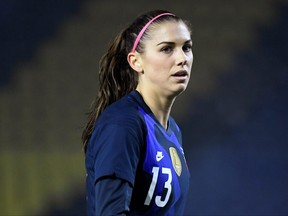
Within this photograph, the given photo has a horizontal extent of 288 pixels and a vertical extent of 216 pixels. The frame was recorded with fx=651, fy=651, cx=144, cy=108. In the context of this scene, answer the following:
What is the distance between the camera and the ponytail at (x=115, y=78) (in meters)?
1.62

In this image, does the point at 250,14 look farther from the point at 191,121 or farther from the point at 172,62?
the point at 172,62

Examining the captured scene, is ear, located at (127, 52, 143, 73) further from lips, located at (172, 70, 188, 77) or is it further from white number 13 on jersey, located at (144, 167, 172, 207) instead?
white number 13 on jersey, located at (144, 167, 172, 207)

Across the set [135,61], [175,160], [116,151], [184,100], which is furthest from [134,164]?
[184,100]

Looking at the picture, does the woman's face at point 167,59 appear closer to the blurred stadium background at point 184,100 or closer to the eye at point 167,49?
the eye at point 167,49

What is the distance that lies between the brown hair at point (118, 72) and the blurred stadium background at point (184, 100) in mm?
1151

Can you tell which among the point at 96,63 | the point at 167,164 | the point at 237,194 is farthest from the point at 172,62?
the point at 237,194

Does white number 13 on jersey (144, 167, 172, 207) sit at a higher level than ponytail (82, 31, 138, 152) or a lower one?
lower

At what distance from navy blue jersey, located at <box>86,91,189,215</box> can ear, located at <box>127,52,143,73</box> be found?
2.6 inches

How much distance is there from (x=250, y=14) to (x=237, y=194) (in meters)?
0.83

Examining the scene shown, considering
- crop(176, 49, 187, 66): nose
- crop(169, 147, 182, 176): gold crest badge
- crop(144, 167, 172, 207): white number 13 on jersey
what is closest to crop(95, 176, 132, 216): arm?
crop(144, 167, 172, 207): white number 13 on jersey

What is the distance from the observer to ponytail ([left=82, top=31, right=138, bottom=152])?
1.62 metres

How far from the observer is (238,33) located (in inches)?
117

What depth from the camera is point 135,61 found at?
1.60 m

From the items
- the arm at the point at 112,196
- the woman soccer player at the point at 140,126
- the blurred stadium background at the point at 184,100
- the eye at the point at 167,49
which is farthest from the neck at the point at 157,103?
the blurred stadium background at the point at 184,100
